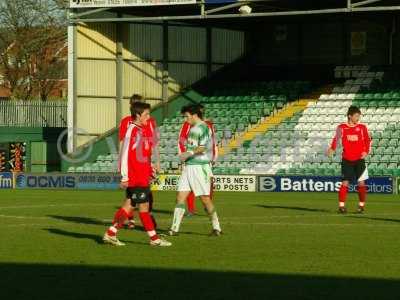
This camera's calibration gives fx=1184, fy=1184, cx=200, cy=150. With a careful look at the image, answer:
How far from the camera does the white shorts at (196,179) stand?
18.1 meters

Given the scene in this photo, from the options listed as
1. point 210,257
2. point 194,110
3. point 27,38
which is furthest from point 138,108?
point 27,38

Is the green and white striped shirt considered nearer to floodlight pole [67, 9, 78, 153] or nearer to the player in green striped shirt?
the player in green striped shirt

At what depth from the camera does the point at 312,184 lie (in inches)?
1419

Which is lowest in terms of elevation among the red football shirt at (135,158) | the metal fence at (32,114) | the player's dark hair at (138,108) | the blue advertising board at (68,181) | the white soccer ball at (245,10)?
the blue advertising board at (68,181)

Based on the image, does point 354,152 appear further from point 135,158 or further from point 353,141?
point 135,158

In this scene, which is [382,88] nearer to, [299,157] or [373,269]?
[299,157]

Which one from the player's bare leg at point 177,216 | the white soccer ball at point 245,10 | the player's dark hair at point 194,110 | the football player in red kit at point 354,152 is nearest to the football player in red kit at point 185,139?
the player's dark hair at point 194,110

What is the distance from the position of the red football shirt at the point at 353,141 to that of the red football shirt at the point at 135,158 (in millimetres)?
8659

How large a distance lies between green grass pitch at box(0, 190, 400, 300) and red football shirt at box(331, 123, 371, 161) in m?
1.27

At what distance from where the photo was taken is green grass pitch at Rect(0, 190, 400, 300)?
11.7 meters

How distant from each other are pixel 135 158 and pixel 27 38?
166ft

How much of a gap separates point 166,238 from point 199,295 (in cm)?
641

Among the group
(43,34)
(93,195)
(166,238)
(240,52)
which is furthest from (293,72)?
(166,238)

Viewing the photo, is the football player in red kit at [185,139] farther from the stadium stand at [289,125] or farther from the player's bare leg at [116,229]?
the stadium stand at [289,125]
